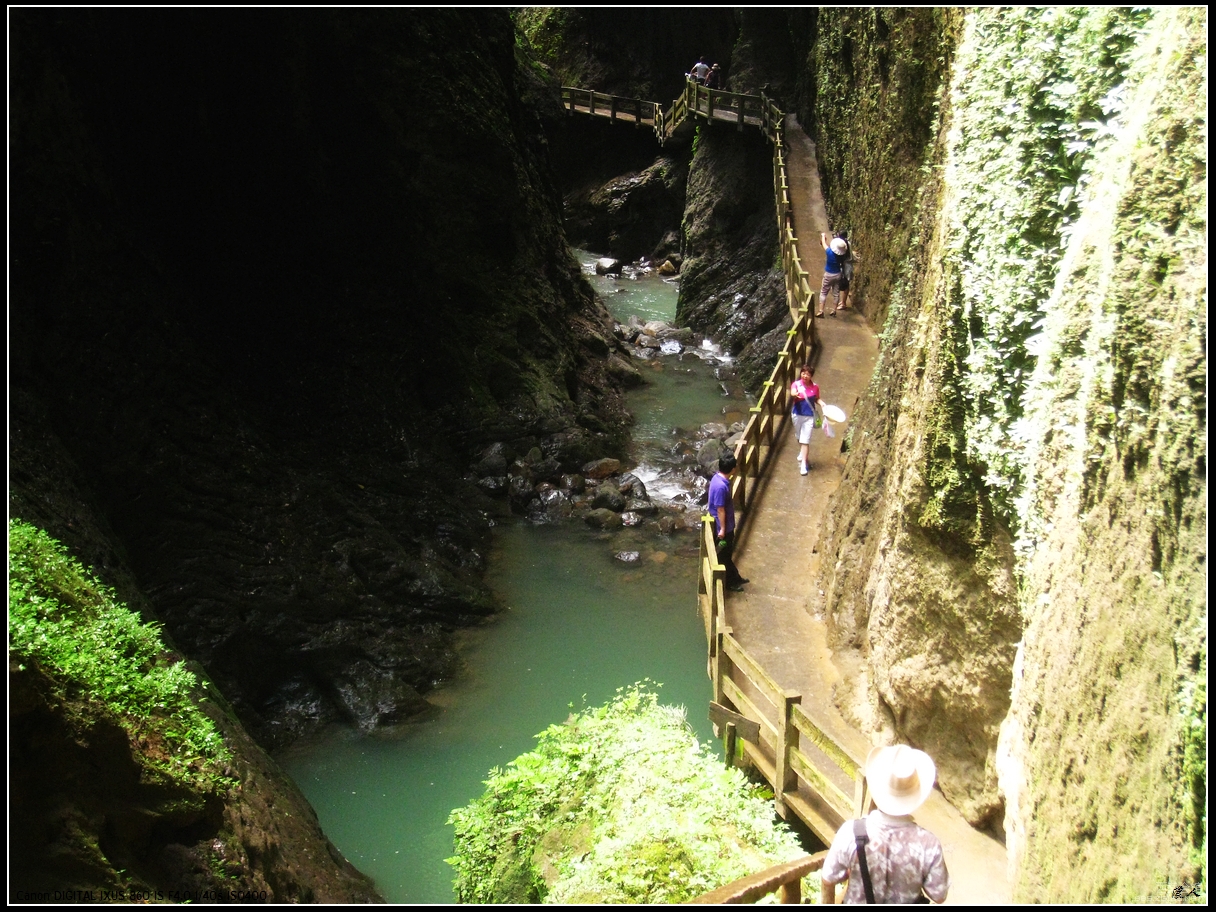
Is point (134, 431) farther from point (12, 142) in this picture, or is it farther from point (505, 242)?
point (505, 242)

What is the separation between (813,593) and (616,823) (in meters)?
5.21

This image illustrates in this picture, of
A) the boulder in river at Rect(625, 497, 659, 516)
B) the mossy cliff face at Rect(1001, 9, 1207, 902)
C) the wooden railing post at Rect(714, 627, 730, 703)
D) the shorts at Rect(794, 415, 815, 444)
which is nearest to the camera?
the mossy cliff face at Rect(1001, 9, 1207, 902)

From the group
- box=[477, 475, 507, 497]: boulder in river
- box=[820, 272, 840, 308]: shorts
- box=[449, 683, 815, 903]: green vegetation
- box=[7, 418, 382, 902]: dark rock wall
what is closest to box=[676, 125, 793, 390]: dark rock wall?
box=[820, 272, 840, 308]: shorts

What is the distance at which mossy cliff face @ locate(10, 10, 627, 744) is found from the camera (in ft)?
36.5

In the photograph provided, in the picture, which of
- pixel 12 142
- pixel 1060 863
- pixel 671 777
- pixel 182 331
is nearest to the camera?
pixel 1060 863

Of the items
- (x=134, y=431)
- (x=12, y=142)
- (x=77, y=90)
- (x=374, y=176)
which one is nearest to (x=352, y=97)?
(x=374, y=176)

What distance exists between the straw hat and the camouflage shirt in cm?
6

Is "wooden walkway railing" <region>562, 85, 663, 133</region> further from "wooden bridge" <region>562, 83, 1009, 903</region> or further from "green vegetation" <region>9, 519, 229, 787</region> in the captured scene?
"green vegetation" <region>9, 519, 229, 787</region>

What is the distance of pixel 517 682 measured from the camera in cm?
1263

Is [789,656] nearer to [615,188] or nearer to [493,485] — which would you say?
[493,485]

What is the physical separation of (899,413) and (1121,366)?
14.8 ft

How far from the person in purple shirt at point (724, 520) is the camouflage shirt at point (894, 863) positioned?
670cm

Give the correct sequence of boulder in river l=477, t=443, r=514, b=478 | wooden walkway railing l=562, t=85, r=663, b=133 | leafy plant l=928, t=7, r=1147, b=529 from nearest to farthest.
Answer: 1. leafy plant l=928, t=7, r=1147, b=529
2. boulder in river l=477, t=443, r=514, b=478
3. wooden walkway railing l=562, t=85, r=663, b=133

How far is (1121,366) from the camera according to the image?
471 cm
